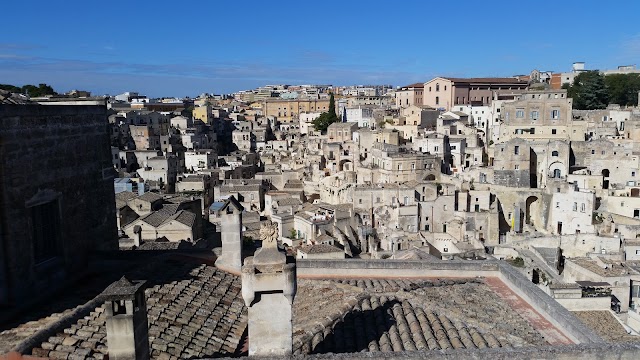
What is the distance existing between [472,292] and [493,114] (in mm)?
50169

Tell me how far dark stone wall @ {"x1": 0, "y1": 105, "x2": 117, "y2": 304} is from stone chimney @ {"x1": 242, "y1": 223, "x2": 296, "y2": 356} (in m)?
3.22

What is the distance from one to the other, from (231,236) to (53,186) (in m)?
2.82

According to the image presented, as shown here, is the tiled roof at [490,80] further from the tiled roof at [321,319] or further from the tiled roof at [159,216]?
the tiled roof at [321,319]

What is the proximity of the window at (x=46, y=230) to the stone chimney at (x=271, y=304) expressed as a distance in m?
3.42

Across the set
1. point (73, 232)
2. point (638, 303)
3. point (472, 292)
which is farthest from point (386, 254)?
point (73, 232)

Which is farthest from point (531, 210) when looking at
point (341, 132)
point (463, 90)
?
point (463, 90)

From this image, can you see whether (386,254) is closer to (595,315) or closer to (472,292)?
(595,315)

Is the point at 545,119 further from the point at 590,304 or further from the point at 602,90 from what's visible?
the point at 590,304

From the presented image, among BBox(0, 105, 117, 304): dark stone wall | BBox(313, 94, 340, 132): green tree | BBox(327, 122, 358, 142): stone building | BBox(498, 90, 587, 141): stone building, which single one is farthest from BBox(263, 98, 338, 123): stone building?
BBox(0, 105, 117, 304): dark stone wall

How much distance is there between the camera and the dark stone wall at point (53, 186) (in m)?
6.80

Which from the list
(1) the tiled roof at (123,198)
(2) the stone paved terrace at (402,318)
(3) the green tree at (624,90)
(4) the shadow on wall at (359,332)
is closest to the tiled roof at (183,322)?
(2) the stone paved terrace at (402,318)

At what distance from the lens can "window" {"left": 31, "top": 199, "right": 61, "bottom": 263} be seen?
7.48 meters

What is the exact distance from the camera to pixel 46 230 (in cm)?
775

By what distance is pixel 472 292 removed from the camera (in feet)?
30.3
